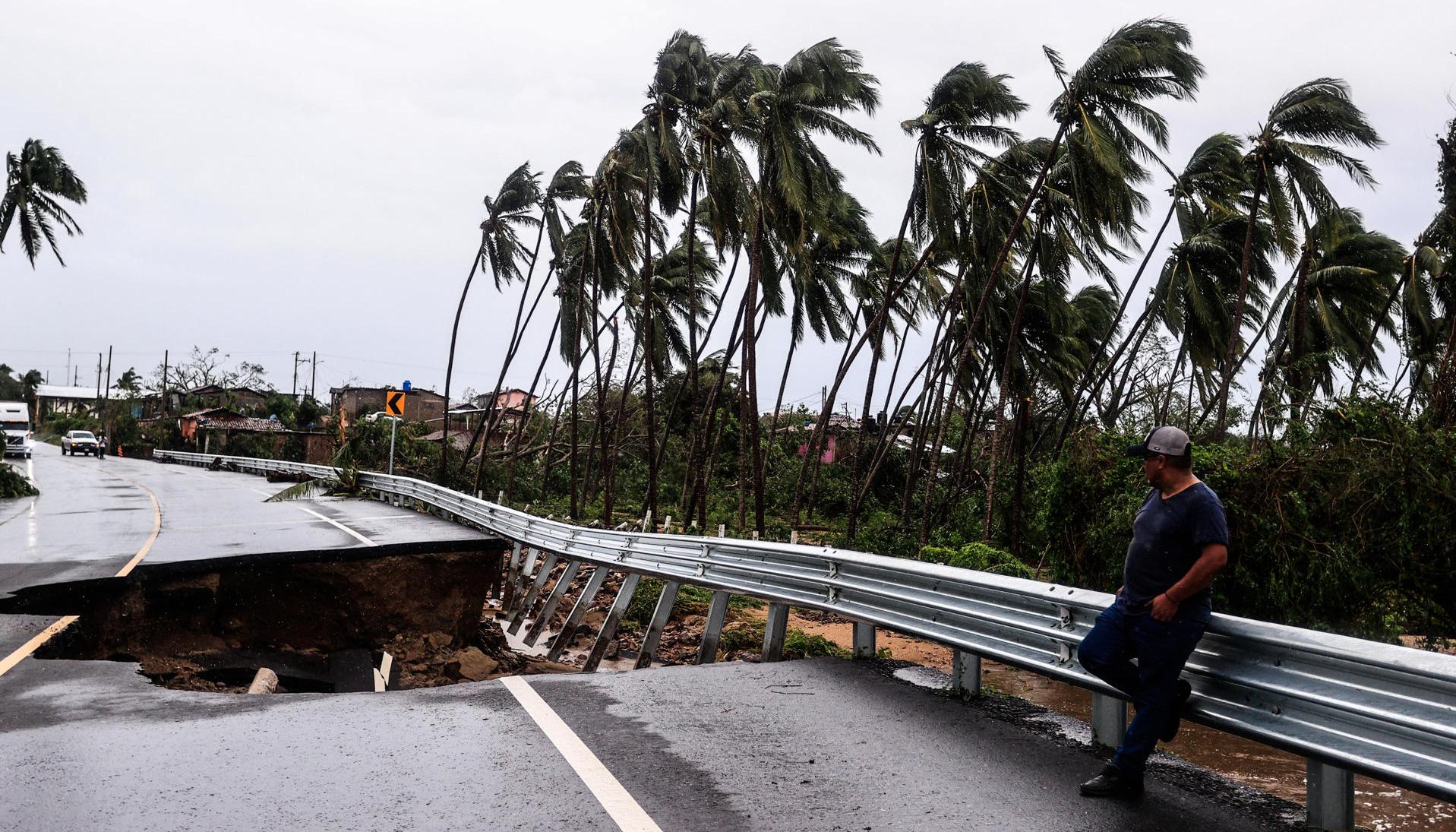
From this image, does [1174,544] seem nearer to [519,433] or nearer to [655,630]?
[655,630]

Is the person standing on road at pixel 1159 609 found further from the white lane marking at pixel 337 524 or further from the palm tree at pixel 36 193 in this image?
the palm tree at pixel 36 193

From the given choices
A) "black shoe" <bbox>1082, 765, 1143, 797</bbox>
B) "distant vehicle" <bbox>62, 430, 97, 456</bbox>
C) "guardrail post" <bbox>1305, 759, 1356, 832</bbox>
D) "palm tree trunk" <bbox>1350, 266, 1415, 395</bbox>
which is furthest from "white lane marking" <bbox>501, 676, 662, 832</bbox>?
"distant vehicle" <bbox>62, 430, 97, 456</bbox>

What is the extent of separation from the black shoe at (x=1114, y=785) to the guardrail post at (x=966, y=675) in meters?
1.96

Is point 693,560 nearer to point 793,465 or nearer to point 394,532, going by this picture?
point 394,532

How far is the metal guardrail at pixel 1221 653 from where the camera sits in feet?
12.4

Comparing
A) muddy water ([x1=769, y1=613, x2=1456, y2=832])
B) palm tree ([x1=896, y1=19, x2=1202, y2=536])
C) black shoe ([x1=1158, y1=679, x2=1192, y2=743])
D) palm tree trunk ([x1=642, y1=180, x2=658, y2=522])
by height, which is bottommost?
muddy water ([x1=769, y1=613, x2=1456, y2=832])

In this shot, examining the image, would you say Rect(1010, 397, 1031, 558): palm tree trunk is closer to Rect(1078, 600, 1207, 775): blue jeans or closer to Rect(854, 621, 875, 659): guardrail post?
Rect(854, 621, 875, 659): guardrail post

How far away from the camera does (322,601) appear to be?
45.1 feet

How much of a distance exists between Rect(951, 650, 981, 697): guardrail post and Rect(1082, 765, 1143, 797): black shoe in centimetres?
196

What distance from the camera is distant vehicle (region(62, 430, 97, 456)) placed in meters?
64.6

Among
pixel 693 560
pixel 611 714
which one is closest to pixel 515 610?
pixel 693 560

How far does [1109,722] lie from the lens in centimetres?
550

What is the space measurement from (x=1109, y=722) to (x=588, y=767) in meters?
2.52

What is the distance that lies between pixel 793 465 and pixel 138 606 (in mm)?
35165
